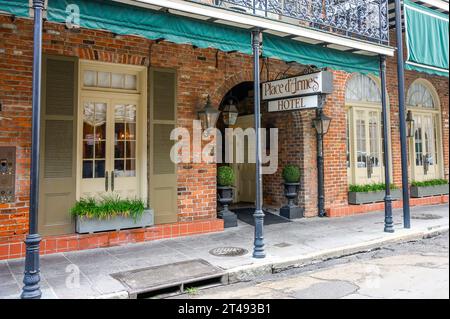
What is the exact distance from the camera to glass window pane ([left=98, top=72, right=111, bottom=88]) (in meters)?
7.03

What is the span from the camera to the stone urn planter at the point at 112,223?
6316mm

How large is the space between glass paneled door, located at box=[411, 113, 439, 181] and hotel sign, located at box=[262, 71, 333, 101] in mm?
6120

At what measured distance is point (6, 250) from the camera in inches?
224

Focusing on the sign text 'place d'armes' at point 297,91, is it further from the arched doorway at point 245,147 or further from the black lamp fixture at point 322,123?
the arched doorway at point 245,147

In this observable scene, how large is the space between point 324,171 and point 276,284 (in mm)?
4965

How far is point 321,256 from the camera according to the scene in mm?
6219

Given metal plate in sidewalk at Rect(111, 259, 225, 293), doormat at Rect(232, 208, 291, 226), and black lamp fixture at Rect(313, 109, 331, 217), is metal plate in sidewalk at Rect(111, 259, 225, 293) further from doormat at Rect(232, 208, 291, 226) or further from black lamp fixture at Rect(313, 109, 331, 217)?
black lamp fixture at Rect(313, 109, 331, 217)

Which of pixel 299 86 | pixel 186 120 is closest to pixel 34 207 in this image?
pixel 186 120

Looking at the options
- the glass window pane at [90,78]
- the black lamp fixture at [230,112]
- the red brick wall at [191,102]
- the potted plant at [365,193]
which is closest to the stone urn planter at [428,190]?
the red brick wall at [191,102]

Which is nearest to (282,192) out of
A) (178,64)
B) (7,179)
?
(178,64)

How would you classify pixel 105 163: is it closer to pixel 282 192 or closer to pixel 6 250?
pixel 6 250

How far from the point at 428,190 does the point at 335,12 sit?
270 inches

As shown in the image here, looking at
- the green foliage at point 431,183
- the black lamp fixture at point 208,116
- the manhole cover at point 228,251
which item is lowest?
the manhole cover at point 228,251

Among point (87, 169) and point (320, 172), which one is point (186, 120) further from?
point (320, 172)
